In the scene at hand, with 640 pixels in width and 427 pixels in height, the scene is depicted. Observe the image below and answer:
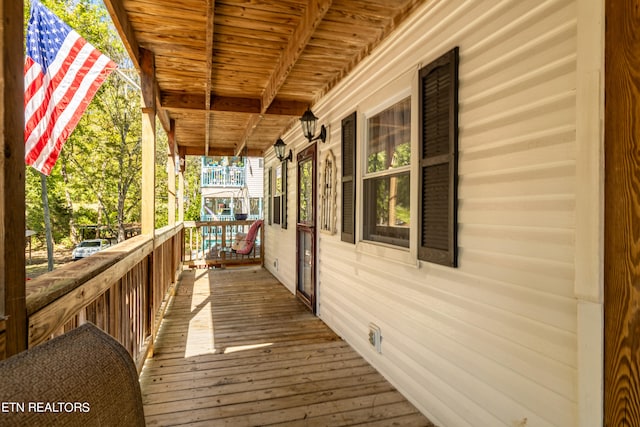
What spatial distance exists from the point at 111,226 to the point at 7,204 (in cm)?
1587

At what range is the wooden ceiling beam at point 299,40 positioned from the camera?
7.44ft

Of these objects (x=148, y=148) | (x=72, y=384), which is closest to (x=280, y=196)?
(x=148, y=148)

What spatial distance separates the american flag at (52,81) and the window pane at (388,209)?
7.18ft

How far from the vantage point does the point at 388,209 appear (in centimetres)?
294

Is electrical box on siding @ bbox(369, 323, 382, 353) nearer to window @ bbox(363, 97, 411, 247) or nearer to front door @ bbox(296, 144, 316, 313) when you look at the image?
window @ bbox(363, 97, 411, 247)

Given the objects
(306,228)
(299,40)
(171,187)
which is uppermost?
(299,40)

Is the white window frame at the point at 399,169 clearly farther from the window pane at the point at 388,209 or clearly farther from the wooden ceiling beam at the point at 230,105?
the wooden ceiling beam at the point at 230,105

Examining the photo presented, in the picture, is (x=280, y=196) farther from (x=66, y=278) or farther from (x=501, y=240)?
(x=66, y=278)

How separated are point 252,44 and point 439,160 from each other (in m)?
1.98

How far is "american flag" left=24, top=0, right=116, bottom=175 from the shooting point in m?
1.81

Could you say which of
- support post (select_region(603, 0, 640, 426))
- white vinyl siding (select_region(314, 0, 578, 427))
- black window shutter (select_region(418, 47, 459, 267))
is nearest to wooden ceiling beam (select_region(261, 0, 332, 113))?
white vinyl siding (select_region(314, 0, 578, 427))

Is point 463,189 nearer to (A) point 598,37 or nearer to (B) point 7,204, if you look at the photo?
(A) point 598,37

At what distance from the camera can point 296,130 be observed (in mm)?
5656

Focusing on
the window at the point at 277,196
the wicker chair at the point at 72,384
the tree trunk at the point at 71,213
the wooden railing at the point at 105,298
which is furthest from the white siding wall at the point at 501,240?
the tree trunk at the point at 71,213
